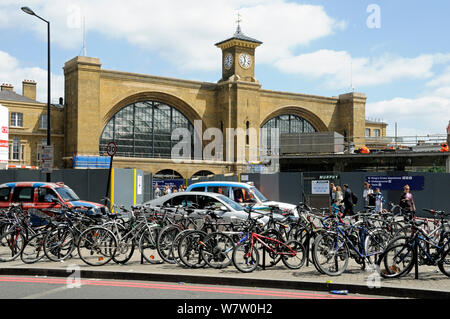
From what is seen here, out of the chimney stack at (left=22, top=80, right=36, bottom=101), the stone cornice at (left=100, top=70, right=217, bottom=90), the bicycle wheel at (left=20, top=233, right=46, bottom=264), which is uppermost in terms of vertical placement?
the stone cornice at (left=100, top=70, right=217, bottom=90)

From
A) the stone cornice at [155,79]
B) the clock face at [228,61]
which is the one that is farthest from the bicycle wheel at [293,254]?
the clock face at [228,61]

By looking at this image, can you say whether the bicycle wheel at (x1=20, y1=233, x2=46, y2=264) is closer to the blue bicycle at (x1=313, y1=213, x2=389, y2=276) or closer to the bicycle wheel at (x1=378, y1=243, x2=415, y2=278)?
the blue bicycle at (x1=313, y1=213, x2=389, y2=276)

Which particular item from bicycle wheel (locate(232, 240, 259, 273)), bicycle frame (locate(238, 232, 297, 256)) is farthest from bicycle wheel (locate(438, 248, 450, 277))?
bicycle wheel (locate(232, 240, 259, 273))

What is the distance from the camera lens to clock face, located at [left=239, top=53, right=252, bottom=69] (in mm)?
57638

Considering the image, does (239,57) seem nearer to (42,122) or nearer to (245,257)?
(42,122)

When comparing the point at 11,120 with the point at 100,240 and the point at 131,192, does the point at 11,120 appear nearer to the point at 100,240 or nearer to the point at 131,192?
the point at 131,192

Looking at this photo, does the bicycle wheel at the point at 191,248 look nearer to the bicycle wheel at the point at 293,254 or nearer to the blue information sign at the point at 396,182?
the bicycle wheel at the point at 293,254

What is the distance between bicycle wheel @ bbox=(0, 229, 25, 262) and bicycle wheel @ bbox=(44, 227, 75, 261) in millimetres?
585

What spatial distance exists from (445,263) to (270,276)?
3.04 metres

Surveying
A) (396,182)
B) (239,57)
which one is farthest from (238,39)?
(396,182)

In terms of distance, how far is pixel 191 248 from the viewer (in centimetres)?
1014
